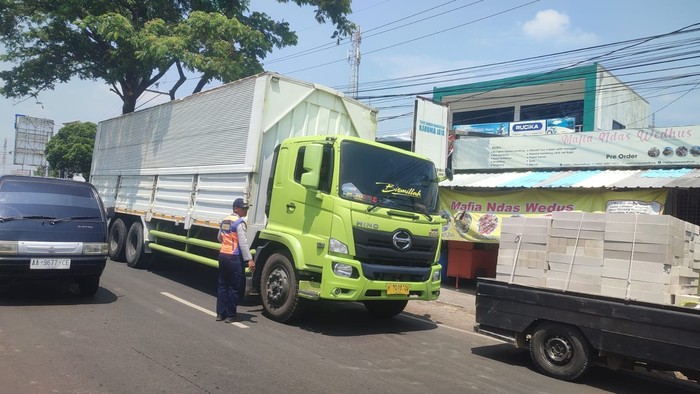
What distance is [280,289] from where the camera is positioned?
7.36 metres

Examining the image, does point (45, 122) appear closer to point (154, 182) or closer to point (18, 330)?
point (154, 182)

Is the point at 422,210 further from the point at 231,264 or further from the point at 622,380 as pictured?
the point at 622,380

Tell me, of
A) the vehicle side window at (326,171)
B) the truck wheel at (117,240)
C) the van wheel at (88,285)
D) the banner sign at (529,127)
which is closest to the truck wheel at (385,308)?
the vehicle side window at (326,171)

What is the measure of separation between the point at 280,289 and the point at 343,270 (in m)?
1.17

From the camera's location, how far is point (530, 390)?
17.1 ft

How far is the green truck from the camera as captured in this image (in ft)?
22.5

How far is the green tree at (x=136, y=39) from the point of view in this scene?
545 inches

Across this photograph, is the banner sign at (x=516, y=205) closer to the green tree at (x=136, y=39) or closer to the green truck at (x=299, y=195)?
the green truck at (x=299, y=195)

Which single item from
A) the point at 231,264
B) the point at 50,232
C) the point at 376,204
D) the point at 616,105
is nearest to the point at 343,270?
the point at 376,204

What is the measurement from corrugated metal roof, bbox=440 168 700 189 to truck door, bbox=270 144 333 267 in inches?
213

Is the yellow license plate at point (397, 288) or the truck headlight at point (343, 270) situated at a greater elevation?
the truck headlight at point (343, 270)

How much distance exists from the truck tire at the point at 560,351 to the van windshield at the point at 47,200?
257 inches

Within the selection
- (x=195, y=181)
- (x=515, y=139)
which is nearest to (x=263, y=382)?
(x=195, y=181)

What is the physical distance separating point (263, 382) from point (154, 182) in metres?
7.96
